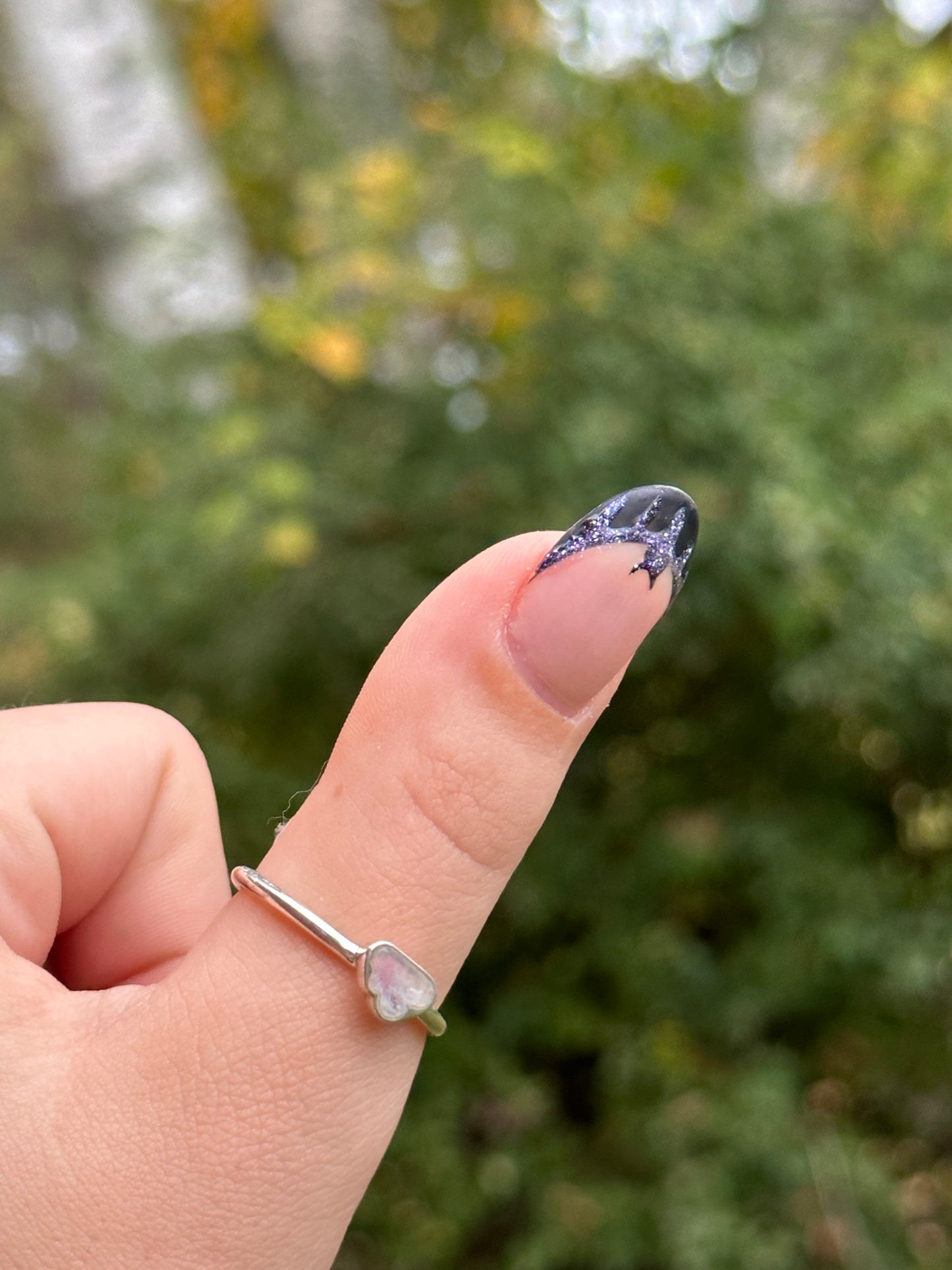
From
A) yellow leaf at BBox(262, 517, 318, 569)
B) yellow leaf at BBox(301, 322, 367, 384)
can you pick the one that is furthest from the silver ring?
yellow leaf at BBox(301, 322, 367, 384)

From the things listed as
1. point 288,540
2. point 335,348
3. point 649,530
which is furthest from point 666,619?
point 649,530

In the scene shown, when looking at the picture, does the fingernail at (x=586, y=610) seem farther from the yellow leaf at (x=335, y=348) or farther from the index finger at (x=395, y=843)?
the yellow leaf at (x=335, y=348)

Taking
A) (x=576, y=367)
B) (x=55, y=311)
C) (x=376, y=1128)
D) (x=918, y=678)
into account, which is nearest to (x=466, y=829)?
(x=376, y=1128)

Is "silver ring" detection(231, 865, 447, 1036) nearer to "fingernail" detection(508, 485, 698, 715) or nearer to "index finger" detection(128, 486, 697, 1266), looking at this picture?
"index finger" detection(128, 486, 697, 1266)

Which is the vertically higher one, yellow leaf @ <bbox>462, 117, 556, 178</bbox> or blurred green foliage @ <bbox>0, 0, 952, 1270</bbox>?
yellow leaf @ <bbox>462, 117, 556, 178</bbox>

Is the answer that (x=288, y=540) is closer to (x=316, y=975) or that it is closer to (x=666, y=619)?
(x=666, y=619)

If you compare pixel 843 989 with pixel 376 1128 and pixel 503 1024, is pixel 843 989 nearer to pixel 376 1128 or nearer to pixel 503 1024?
pixel 503 1024
